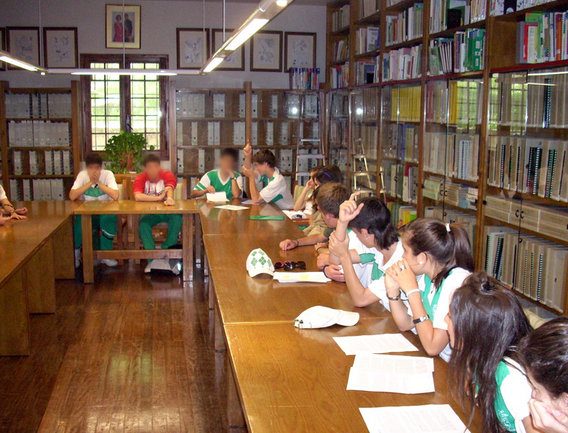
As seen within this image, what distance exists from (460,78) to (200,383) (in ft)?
9.85

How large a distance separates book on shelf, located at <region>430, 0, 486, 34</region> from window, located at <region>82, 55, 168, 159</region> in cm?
411

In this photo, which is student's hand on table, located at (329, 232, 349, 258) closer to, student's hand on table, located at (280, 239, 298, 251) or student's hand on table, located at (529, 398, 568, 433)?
student's hand on table, located at (280, 239, 298, 251)

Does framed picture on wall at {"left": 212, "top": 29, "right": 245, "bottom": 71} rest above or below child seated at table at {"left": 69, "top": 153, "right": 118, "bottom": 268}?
above

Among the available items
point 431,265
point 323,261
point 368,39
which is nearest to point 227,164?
point 368,39

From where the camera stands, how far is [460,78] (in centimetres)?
461

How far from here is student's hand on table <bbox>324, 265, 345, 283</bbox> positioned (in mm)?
2977

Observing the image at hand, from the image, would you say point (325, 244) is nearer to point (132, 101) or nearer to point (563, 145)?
point (563, 145)

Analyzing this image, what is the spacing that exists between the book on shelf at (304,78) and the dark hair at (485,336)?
22.4ft

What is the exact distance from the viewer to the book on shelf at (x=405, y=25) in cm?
554

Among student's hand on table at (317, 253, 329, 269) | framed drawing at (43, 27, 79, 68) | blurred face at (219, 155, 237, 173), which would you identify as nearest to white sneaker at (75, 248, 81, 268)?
blurred face at (219, 155, 237, 173)

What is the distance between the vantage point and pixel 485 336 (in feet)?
4.91

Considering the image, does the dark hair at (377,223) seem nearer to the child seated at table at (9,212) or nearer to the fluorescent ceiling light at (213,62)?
the fluorescent ceiling light at (213,62)

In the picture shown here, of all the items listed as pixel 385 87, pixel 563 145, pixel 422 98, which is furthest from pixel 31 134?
pixel 563 145

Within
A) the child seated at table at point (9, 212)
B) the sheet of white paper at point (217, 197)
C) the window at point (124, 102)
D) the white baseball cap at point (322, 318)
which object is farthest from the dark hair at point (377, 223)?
the window at point (124, 102)
